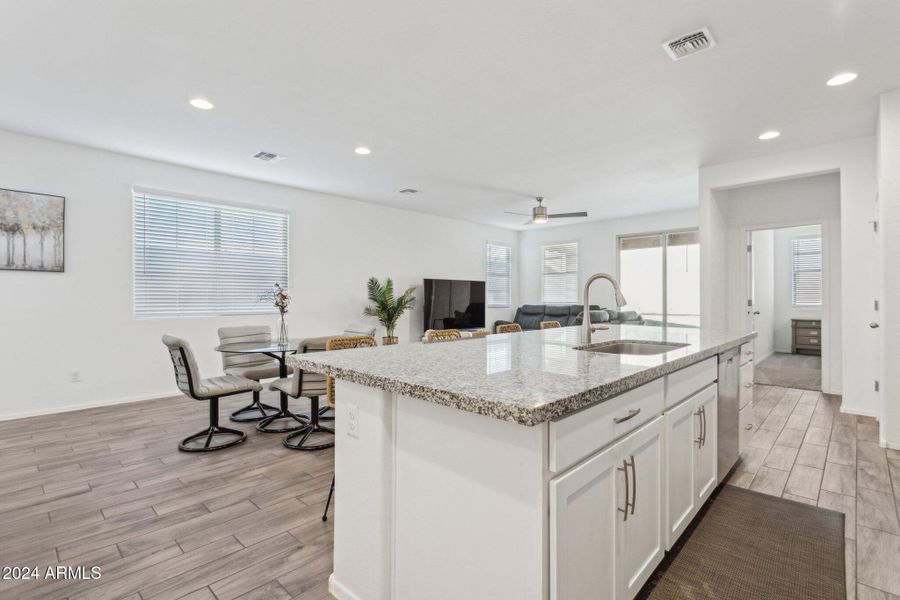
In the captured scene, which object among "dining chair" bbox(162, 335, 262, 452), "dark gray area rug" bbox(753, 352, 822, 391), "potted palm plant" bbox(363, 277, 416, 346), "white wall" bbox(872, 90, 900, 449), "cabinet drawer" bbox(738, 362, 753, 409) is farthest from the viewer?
"potted palm plant" bbox(363, 277, 416, 346)

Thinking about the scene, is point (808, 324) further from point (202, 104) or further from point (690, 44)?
point (202, 104)

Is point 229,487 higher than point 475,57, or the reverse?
point 475,57

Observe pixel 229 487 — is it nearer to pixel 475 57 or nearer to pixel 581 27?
pixel 475 57

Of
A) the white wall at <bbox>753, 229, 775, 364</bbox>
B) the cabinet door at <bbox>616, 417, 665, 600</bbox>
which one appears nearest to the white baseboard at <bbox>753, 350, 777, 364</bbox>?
the white wall at <bbox>753, 229, 775, 364</bbox>

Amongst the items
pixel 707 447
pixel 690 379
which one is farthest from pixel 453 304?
pixel 690 379

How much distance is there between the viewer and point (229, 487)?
2568 millimetres

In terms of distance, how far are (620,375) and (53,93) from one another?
14.1 ft

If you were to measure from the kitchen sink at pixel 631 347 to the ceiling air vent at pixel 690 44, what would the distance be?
1.78m

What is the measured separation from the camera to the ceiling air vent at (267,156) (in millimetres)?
4488

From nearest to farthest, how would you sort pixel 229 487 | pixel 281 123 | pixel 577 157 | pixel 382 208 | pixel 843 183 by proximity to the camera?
pixel 229 487 → pixel 281 123 → pixel 843 183 → pixel 577 157 → pixel 382 208

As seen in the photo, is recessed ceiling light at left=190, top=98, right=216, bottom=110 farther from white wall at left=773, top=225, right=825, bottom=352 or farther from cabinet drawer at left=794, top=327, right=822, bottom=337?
cabinet drawer at left=794, top=327, right=822, bottom=337

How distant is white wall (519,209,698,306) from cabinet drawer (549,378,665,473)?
6.92 m

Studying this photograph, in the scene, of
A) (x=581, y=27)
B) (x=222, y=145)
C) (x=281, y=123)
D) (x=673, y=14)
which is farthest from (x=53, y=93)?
(x=673, y=14)

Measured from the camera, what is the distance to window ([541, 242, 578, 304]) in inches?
348
